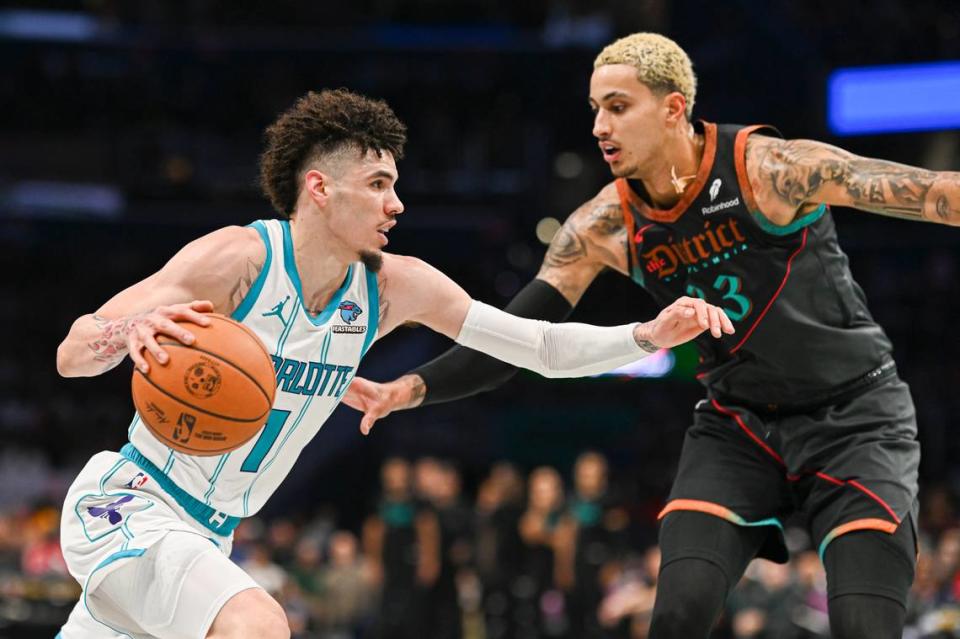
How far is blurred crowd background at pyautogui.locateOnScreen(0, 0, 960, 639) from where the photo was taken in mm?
18000

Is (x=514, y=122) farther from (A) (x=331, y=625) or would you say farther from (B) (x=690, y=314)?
(B) (x=690, y=314)

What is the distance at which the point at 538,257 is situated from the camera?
19.7 meters

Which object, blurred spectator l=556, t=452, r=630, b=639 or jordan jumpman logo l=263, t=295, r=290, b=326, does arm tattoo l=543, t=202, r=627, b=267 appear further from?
blurred spectator l=556, t=452, r=630, b=639

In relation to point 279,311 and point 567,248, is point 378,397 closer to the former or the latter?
point 279,311

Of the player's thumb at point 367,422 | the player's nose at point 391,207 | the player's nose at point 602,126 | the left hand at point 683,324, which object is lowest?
the player's thumb at point 367,422

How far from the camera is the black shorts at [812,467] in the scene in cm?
451

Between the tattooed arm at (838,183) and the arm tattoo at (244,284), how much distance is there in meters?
1.96

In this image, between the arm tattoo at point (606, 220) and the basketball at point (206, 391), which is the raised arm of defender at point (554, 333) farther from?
the basketball at point (206, 391)

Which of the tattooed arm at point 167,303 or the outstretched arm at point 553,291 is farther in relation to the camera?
the outstretched arm at point 553,291

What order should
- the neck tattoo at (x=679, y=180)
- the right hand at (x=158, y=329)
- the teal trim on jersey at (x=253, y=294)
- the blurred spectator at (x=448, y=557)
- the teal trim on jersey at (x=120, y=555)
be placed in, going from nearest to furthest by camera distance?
the right hand at (x=158, y=329) < the teal trim on jersey at (x=120, y=555) < the teal trim on jersey at (x=253, y=294) < the neck tattoo at (x=679, y=180) < the blurred spectator at (x=448, y=557)

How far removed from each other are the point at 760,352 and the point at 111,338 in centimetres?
244

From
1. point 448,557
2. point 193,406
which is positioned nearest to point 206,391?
point 193,406

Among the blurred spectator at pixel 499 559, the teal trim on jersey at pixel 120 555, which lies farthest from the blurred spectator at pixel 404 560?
the teal trim on jersey at pixel 120 555

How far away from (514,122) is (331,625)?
9711 millimetres
